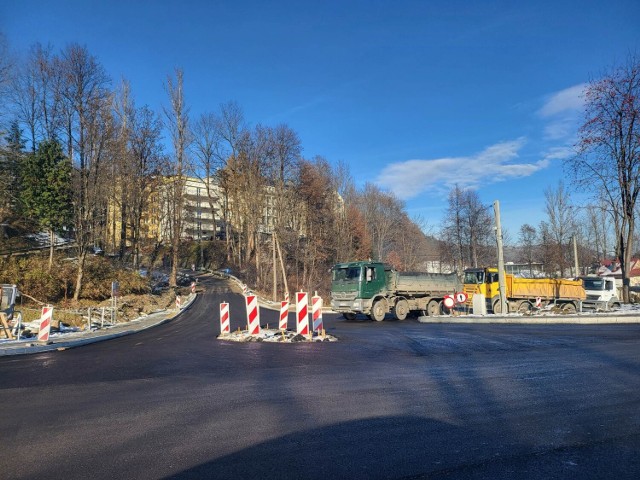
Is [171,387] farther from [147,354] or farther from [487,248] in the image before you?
[487,248]

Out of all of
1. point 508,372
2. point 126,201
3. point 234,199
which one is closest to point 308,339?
point 508,372

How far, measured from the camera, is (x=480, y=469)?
13.9ft

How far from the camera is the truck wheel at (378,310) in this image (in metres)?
24.5

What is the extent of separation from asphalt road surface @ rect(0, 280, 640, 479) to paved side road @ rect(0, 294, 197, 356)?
1.66 meters

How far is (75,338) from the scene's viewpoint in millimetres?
16125

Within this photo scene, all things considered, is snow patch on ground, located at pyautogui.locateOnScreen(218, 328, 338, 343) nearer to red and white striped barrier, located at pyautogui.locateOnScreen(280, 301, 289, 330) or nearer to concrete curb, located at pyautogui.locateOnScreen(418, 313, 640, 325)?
red and white striped barrier, located at pyautogui.locateOnScreen(280, 301, 289, 330)

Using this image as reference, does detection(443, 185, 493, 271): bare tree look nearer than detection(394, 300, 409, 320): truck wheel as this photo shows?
No

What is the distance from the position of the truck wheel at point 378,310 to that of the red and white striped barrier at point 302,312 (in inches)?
388

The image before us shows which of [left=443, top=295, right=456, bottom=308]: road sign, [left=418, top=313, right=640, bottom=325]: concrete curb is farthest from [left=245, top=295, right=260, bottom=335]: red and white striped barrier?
[left=443, top=295, right=456, bottom=308]: road sign

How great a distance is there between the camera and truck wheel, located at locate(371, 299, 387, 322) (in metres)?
24.5

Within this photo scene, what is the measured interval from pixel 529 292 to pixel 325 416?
81.3 feet

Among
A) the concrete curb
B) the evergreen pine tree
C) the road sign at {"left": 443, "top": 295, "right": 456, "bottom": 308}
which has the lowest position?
the concrete curb

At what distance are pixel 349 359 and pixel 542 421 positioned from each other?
19.2 ft

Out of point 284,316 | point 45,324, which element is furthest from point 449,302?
point 45,324
